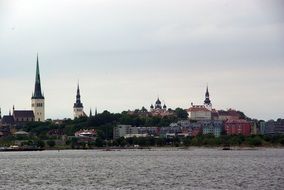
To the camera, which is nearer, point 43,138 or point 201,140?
point 201,140

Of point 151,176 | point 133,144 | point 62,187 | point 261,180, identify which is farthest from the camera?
point 133,144

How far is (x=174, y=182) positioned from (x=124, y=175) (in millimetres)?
9940

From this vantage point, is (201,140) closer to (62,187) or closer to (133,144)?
(133,144)

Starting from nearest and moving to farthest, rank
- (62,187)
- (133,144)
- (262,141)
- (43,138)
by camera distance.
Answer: (62,187) < (262,141) < (133,144) < (43,138)

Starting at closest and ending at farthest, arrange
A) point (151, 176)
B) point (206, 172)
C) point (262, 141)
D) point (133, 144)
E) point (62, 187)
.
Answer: point (62, 187)
point (151, 176)
point (206, 172)
point (262, 141)
point (133, 144)

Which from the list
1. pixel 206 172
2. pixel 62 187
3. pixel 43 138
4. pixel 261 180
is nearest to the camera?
pixel 62 187

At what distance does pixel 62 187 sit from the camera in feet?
174

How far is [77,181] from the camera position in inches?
2304

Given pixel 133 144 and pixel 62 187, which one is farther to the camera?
pixel 133 144

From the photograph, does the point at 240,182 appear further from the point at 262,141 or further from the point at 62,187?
the point at 262,141

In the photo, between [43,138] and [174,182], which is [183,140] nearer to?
[43,138]

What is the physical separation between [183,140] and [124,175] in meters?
115

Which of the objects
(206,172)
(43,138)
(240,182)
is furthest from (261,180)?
(43,138)

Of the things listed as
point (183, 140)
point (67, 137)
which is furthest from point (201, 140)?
point (67, 137)
